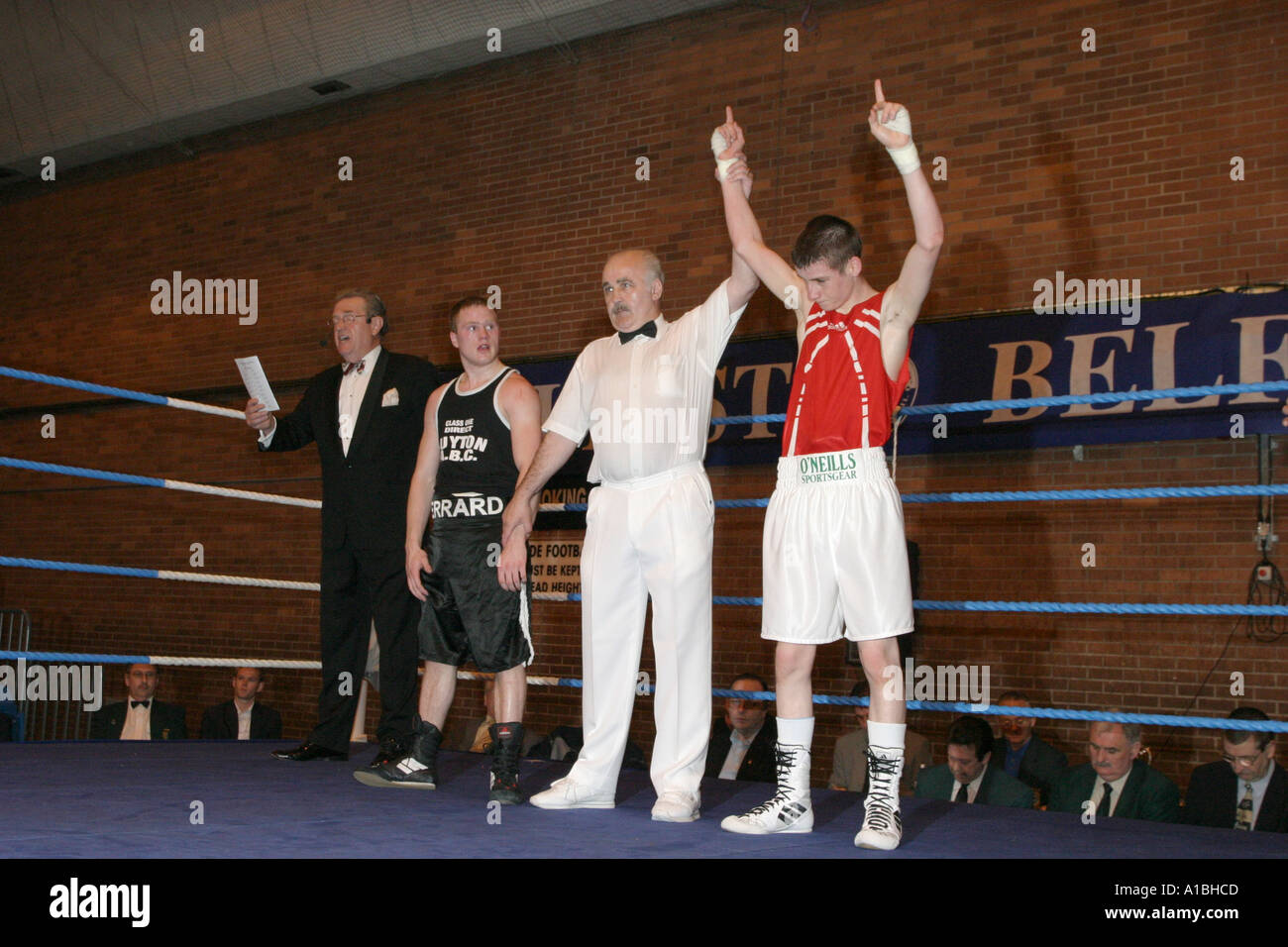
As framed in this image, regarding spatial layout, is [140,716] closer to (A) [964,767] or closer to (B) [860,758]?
(B) [860,758]

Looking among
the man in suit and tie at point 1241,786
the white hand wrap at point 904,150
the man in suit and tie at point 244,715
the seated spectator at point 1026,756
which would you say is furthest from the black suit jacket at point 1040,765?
the man in suit and tie at point 244,715

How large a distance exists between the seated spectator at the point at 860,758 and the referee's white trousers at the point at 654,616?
344 centimetres

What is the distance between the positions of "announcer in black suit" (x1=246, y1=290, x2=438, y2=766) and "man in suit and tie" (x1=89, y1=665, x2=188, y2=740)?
399cm

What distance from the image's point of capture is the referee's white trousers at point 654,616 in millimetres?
3754

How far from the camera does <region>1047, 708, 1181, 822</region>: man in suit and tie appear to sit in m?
5.64

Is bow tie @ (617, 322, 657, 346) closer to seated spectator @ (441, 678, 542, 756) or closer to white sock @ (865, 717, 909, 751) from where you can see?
white sock @ (865, 717, 909, 751)

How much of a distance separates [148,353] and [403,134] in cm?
335

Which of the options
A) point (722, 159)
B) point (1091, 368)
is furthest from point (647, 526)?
point (1091, 368)

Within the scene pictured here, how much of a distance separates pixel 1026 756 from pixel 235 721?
5146mm

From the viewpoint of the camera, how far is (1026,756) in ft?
22.0

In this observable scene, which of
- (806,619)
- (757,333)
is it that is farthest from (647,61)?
(806,619)

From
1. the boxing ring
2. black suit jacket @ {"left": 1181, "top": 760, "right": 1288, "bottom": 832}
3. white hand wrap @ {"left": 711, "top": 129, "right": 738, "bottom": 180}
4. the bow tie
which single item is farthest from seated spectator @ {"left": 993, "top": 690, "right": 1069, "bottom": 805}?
white hand wrap @ {"left": 711, "top": 129, "right": 738, "bottom": 180}

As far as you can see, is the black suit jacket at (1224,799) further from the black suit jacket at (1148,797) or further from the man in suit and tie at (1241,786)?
the black suit jacket at (1148,797)
